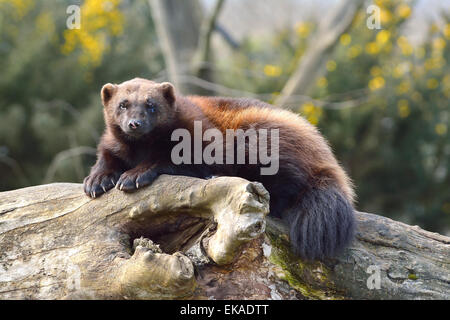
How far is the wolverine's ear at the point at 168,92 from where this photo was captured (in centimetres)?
406

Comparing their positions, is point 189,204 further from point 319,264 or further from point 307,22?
point 307,22

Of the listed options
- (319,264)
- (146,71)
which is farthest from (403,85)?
(319,264)

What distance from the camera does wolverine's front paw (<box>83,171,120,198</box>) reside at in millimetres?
3674

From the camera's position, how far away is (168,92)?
4.06 meters

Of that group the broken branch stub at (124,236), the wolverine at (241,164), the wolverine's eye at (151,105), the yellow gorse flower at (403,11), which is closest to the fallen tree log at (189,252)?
the broken branch stub at (124,236)

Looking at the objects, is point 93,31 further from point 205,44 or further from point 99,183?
point 99,183

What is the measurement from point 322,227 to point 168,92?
162 centimetres

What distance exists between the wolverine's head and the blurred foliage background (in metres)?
4.99

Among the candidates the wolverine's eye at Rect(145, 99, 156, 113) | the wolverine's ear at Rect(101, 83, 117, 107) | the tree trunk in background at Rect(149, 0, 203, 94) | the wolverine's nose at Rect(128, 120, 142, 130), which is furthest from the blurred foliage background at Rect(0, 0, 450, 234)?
the wolverine's nose at Rect(128, 120, 142, 130)

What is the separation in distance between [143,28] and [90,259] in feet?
32.0

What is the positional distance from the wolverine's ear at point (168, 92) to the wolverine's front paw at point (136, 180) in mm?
723

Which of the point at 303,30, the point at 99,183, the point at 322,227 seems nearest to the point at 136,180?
the point at 99,183

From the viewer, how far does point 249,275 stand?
3152mm

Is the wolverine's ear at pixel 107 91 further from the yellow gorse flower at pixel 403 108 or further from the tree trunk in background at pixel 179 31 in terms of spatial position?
the yellow gorse flower at pixel 403 108
